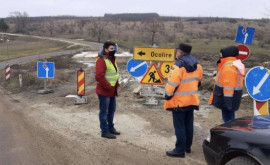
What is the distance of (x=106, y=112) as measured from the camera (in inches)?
256

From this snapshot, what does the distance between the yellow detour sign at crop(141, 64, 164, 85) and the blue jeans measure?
269 centimetres

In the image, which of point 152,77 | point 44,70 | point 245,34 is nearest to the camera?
point 245,34

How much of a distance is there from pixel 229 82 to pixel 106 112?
253 cm

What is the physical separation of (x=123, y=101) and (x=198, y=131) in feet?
11.6

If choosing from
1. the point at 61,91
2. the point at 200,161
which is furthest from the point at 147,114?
the point at 61,91

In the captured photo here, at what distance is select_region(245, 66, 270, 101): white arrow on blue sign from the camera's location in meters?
6.39

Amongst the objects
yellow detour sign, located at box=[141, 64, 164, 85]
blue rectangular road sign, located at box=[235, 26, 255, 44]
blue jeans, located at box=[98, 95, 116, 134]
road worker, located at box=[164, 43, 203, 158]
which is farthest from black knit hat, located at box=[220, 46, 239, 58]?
yellow detour sign, located at box=[141, 64, 164, 85]

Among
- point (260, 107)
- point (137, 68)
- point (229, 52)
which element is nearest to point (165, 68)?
point (137, 68)

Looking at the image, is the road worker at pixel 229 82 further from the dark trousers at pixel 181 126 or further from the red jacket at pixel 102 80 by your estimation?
the red jacket at pixel 102 80

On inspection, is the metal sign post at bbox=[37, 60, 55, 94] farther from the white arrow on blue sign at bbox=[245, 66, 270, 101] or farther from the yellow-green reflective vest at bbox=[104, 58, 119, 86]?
the white arrow on blue sign at bbox=[245, 66, 270, 101]

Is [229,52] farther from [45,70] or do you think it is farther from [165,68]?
[45,70]

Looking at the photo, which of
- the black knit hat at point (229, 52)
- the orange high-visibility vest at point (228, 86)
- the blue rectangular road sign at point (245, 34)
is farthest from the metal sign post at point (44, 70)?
the black knit hat at point (229, 52)

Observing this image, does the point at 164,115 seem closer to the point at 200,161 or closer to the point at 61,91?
the point at 200,161

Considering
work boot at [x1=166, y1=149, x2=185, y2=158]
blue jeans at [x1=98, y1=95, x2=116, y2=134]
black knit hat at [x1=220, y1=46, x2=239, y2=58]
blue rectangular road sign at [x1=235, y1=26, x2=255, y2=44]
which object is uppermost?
blue rectangular road sign at [x1=235, y1=26, x2=255, y2=44]
